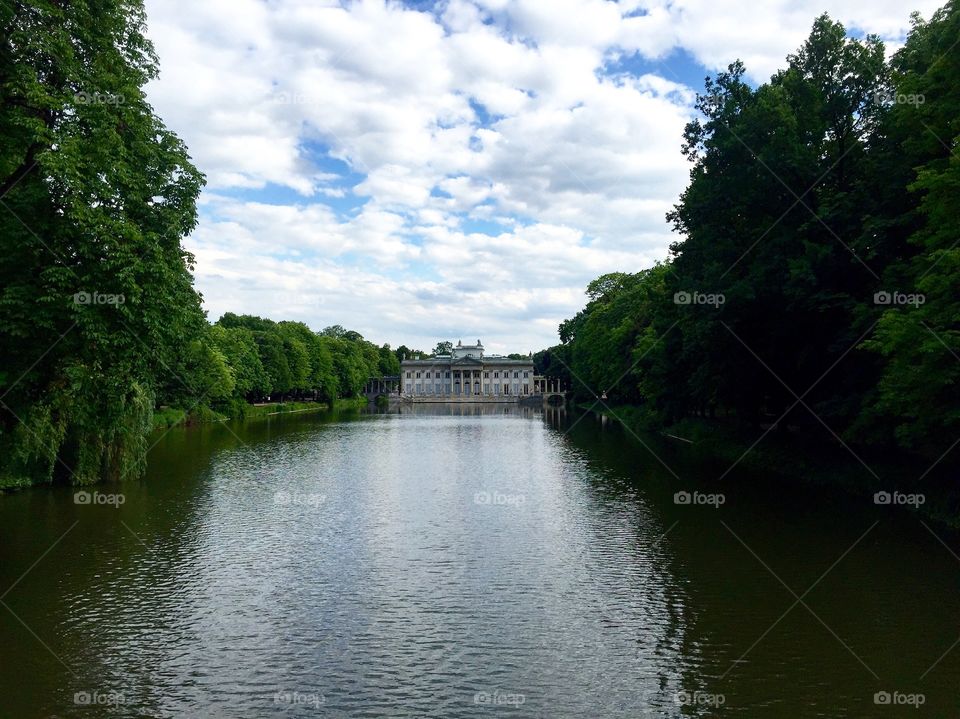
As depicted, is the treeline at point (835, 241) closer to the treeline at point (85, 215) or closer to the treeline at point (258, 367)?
the treeline at point (85, 215)

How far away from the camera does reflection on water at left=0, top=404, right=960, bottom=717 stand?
1105 centimetres

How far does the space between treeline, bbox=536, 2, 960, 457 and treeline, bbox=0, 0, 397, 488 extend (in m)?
21.0

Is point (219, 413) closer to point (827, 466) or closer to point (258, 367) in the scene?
point (258, 367)

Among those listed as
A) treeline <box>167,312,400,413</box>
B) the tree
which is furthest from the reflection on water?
treeline <box>167,312,400,413</box>

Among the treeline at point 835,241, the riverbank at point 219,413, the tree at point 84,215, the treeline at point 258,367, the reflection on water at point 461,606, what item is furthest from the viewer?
the treeline at point 258,367

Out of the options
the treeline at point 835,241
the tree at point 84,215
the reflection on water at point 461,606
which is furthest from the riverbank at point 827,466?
the tree at point 84,215

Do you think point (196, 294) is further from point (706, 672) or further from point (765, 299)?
point (765, 299)

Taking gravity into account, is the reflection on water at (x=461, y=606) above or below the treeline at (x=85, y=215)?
below

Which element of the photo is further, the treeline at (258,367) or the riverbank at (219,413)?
the treeline at (258,367)

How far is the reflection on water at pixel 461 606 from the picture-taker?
36.2ft

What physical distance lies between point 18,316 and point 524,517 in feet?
53.2

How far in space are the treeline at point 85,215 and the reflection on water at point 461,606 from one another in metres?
5.13

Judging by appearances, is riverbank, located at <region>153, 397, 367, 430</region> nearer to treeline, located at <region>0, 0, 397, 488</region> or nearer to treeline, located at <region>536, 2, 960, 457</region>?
treeline, located at <region>0, 0, 397, 488</region>

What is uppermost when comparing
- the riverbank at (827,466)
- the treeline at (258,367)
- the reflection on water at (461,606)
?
the treeline at (258,367)
